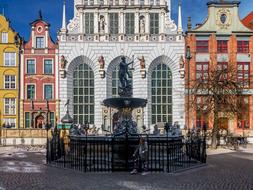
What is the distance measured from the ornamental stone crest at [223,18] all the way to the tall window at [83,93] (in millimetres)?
16309

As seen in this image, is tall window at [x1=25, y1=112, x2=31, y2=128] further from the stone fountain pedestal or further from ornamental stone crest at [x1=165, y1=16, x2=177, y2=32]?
the stone fountain pedestal

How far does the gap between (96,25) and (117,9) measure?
10.4 feet

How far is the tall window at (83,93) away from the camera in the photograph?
136 feet

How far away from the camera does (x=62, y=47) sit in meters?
41.1

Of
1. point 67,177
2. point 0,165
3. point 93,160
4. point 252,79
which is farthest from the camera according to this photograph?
point 252,79

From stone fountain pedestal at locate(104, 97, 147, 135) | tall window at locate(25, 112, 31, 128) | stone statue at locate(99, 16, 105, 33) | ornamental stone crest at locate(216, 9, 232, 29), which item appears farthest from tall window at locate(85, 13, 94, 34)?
stone fountain pedestal at locate(104, 97, 147, 135)

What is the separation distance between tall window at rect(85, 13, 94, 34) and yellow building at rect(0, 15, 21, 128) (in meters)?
8.15

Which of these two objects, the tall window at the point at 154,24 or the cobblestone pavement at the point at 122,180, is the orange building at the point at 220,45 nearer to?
the tall window at the point at 154,24

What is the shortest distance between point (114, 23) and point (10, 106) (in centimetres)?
1570

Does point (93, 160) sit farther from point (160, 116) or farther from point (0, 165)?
point (160, 116)

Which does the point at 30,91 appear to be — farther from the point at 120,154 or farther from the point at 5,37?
the point at 120,154

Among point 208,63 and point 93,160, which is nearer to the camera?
point 93,160

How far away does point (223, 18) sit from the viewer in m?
41.4

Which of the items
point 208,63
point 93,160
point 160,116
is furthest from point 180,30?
point 93,160
